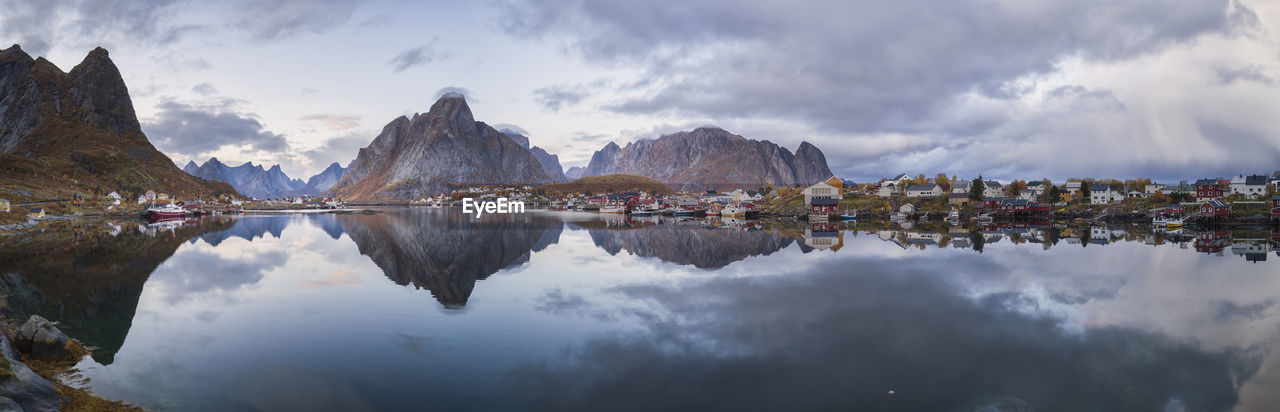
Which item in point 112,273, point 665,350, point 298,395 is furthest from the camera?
point 112,273

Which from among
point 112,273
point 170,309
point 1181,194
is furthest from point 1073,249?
point 1181,194

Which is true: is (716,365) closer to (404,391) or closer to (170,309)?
(404,391)

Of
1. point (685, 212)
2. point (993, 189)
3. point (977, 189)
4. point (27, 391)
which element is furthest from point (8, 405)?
point (993, 189)

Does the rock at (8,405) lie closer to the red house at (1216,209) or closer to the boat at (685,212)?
the red house at (1216,209)

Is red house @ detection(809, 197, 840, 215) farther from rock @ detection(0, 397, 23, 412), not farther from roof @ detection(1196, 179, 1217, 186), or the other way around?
rock @ detection(0, 397, 23, 412)

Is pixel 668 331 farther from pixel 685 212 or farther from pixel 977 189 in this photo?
pixel 977 189

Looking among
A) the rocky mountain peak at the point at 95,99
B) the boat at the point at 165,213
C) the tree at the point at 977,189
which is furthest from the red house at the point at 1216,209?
the rocky mountain peak at the point at 95,99
